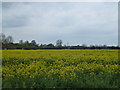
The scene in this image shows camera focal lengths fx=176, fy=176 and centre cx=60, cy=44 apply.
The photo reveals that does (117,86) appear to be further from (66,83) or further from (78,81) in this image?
(66,83)

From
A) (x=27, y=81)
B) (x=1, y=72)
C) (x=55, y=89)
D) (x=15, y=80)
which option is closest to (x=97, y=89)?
(x=55, y=89)

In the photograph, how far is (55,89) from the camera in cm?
476

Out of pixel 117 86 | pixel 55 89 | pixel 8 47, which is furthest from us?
pixel 8 47

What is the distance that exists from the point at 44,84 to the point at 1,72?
2.26 m

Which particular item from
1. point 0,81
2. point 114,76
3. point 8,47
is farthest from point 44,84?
point 8,47

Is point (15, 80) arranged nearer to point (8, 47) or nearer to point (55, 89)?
point (55, 89)

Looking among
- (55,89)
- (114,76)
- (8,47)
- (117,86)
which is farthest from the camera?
(8,47)

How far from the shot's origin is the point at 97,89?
495cm

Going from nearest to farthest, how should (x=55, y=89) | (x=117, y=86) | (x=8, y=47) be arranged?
(x=55, y=89) < (x=117, y=86) < (x=8, y=47)

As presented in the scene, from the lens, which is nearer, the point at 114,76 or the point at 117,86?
the point at 117,86

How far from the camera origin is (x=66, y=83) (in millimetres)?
5141

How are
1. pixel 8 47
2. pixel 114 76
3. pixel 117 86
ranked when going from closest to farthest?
pixel 117 86 → pixel 114 76 → pixel 8 47

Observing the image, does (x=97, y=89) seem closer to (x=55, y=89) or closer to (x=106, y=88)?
(x=106, y=88)

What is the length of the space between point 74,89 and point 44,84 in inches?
33.2
